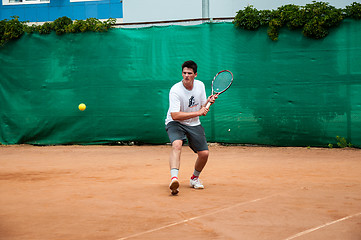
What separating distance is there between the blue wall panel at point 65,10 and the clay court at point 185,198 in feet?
31.0

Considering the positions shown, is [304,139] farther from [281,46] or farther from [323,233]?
[323,233]

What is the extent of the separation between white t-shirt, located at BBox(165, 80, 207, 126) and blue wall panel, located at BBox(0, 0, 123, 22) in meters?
12.1

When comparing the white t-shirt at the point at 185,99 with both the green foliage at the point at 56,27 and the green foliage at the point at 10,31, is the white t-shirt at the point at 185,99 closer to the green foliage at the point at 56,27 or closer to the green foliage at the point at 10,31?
the green foliage at the point at 56,27

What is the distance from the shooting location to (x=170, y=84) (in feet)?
33.7

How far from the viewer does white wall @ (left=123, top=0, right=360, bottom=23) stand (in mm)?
12977

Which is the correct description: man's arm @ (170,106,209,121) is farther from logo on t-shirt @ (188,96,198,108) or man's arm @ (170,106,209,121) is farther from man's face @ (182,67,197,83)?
man's face @ (182,67,197,83)

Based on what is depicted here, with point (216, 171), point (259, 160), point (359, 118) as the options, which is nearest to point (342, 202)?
point (216, 171)

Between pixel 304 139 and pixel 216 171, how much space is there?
292 centimetres

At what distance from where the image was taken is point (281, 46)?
9758mm

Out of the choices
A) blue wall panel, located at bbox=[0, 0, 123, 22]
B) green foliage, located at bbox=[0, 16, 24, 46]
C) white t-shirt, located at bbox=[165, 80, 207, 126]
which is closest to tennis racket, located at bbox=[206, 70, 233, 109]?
white t-shirt, located at bbox=[165, 80, 207, 126]

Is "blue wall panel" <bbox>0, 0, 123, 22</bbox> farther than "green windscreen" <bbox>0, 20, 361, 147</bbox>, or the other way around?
"blue wall panel" <bbox>0, 0, 123, 22</bbox>

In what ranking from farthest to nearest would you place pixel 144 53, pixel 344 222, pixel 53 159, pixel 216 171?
pixel 144 53, pixel 53 159, pixel 216 171, pixel 344 222

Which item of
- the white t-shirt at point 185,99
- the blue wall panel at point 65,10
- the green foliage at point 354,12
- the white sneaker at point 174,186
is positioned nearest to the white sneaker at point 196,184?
the white sneaker at point 174,186

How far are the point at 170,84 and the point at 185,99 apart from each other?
446 cm
